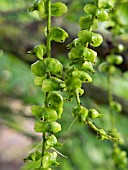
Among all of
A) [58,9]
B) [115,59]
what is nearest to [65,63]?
[115,59]

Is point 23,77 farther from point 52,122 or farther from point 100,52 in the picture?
point 52,122

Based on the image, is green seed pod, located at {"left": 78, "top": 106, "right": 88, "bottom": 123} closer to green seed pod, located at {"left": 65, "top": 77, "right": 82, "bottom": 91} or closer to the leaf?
green seed pod, located at {"left": 65, "top": 77, "right": 82, "bottom": 91}

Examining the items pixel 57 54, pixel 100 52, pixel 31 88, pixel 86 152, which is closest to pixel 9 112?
pixel 31 88

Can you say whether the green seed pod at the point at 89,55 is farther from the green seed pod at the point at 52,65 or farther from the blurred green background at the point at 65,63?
the blurred green background at the point at 65,63

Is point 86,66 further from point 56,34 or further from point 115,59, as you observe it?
point 115,59

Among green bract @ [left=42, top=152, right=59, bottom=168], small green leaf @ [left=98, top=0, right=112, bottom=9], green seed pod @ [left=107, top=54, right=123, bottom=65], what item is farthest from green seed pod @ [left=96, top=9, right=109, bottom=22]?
green seed pod @ [left=107, top=54, right=123, bottom=65]

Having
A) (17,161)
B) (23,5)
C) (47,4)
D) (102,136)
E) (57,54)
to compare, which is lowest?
(102,136)

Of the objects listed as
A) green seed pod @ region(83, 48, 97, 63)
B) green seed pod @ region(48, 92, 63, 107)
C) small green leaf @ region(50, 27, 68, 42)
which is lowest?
green seed pod @ region(48, 92, 63, 107)

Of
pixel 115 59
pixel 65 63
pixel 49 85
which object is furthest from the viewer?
pixel 65 63

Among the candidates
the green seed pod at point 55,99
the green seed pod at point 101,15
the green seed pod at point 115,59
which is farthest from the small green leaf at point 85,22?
the green seed pod at point 115,59
